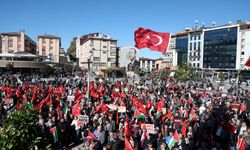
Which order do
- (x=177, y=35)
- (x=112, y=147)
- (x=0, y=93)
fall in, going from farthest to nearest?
(x=177, y=35)
(x=0, y=93)
(x=112, y=147)

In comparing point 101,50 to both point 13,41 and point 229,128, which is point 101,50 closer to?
point 13,41

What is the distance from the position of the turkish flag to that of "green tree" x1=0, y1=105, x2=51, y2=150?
35.2ft

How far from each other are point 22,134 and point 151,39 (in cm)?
1243

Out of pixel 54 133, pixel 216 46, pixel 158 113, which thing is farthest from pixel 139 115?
pixel 216 46

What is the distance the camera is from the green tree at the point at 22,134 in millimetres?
5297

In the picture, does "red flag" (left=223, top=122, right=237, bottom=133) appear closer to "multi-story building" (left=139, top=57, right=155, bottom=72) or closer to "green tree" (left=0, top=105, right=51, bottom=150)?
"green tree" (left=0, top=105, right=51, bottom=150)

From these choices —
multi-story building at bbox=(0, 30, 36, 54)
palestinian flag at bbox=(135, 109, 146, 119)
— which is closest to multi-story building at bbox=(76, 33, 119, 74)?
multi-story building at bbox=(0, 30, 36, 54)

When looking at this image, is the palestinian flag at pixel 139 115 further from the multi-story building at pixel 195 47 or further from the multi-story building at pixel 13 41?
the multi-story building at pixel 195 47

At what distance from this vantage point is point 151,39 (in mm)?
17344

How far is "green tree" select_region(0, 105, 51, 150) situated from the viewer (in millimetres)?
5297

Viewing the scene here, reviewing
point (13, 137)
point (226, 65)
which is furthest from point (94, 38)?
point (13, 137)

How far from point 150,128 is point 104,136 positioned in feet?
5.83

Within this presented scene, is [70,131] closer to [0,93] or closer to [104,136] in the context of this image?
[104,136]

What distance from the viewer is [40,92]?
19.7 m
